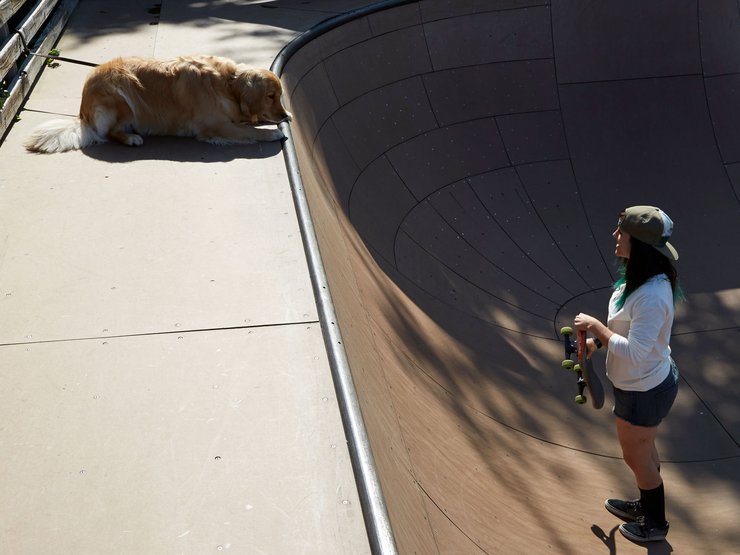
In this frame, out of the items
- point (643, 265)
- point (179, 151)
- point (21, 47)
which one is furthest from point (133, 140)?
point (643, 265)

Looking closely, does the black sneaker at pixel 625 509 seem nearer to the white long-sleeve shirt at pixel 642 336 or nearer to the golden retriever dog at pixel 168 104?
the white long-sleeve shirt at pixel 642 336

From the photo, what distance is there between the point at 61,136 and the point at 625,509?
15.7 ft

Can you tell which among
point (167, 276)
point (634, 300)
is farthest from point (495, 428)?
point (167, 276)

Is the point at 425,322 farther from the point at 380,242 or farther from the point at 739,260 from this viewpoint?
the point at 739,260

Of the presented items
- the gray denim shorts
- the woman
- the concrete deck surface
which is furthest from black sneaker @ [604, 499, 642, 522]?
the concrete deck surface

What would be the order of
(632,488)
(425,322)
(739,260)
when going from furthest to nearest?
(739,260), (425,322), (632,488)

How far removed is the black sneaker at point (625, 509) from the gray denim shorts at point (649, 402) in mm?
855

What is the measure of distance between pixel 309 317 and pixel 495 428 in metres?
1.95

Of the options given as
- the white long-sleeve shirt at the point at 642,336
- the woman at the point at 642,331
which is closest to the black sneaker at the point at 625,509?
the woman at the point at 642,331

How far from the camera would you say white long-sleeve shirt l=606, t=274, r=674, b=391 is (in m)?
3.53

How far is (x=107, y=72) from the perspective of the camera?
6082 mm

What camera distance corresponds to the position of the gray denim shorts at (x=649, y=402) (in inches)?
151

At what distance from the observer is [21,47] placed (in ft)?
23.2

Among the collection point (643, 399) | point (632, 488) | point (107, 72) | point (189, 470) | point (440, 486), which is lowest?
point (632, 488)
